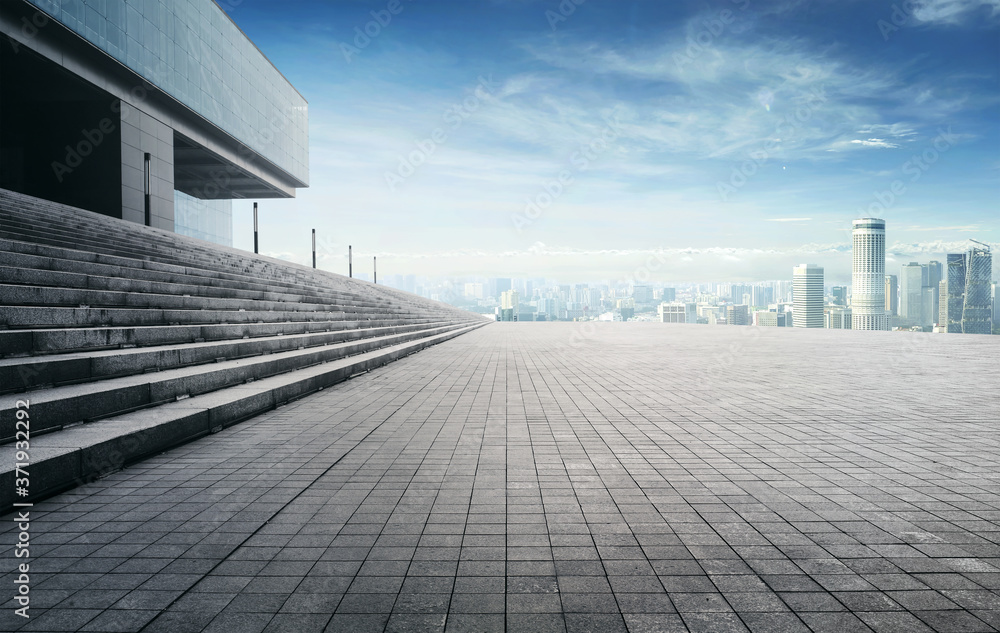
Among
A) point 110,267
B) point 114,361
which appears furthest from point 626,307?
point 114,361

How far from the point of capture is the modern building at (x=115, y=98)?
1991 centimetres

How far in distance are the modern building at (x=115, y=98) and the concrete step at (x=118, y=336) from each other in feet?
57.7

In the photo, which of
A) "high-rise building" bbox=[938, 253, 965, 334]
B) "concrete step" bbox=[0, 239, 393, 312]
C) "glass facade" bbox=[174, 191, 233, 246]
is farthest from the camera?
"high-rise building" bbox=[938, 253, 965, 334]

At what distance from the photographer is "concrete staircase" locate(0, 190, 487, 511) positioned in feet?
14.6

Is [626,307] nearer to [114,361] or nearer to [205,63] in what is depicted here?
[205,63]

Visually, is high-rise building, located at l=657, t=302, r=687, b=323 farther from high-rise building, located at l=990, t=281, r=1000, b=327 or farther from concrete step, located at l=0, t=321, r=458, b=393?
concrete step, located at l=0, t=321, r=458, b=393

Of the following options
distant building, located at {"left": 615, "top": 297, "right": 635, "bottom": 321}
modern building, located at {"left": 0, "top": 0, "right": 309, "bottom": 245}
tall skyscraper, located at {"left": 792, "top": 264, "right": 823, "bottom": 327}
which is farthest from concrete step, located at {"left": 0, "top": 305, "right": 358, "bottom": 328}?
tall skyscraper, located at {"left": 792, "top": 264, "right": 823, "bottom": 327}

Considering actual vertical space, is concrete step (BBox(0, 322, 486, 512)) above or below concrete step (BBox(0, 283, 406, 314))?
below

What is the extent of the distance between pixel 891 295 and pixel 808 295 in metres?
13.3

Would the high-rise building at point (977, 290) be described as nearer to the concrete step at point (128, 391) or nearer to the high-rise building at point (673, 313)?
the high-rise building at point (673, 313)

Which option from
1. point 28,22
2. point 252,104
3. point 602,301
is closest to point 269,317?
point 28,22

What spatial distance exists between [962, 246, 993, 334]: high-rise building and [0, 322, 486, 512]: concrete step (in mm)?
61808

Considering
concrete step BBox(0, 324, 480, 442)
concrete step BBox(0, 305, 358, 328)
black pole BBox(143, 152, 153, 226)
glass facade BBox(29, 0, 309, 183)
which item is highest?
glass facade BBox(29, 0, 309, 183)

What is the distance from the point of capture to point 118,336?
6.57 meters
